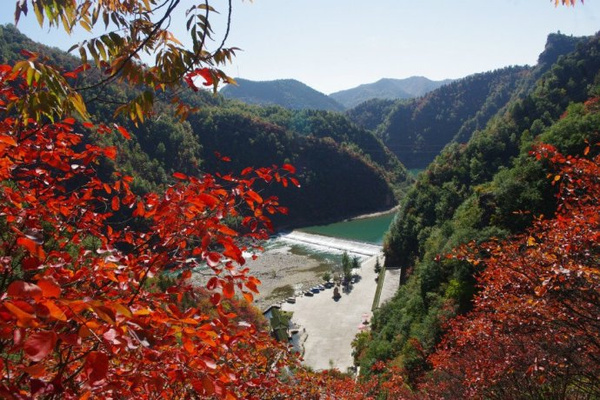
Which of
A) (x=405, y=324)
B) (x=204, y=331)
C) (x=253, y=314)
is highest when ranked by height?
(x=204, y=331)

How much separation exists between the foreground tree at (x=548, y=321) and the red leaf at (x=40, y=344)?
4.04m

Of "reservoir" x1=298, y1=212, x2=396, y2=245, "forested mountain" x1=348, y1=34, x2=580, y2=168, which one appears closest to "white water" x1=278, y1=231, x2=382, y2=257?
"reservoir" x1=298, y1=212, x2=396, y2=245

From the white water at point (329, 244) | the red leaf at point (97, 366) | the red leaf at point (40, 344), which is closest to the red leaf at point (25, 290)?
the red leaf at point (40, 344)

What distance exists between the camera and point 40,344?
42.0 inches

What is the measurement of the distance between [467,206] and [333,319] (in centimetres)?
1262

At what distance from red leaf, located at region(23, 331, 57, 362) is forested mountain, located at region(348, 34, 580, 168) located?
128 m

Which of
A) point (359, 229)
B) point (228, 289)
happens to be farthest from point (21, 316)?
point (359, 229)

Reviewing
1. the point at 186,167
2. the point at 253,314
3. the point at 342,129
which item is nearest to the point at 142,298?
the point at 253,314

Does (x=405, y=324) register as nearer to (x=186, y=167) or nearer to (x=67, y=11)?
(x=67, y=11)

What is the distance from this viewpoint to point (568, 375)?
4.87 metres

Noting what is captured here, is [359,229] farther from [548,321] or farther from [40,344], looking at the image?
[40,344]

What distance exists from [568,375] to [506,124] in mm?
35559

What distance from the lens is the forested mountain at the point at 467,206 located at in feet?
52.8

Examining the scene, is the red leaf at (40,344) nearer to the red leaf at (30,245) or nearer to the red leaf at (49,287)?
the red leaf at (49,287)
